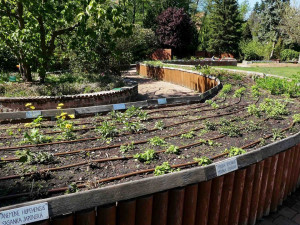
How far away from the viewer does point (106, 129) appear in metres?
4.79

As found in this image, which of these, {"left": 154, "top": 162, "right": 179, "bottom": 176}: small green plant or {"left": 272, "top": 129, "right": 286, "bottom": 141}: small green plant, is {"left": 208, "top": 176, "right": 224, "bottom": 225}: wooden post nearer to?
{"left": 154, "top": 162, "right": 179, "bottom": 176}: small green plant

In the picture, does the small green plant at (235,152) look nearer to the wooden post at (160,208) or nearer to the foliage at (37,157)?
the wooden post at (160,208)

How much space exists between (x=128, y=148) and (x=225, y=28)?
Result: 36977mm

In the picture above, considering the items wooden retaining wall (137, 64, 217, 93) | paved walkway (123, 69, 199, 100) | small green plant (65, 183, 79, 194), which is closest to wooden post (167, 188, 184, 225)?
small green plant (65, 183, 79, 194)

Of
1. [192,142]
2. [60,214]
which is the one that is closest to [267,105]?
[192,142]

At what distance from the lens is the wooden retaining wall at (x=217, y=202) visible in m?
A: 2.46

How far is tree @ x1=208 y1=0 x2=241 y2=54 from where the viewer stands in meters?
36.6

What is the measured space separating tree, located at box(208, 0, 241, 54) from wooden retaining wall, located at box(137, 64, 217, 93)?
19.4 metres

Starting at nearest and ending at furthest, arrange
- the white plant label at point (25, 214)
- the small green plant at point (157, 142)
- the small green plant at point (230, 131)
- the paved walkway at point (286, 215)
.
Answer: the white plant label at point (25, 214) → the paved walkway at point (286, 215) → the small green plant at point (157, 142) → the small green plant at point (230, 131)

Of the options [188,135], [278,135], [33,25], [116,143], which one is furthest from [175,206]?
[33,25]

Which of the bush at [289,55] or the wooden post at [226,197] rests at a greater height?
the bush at [289,55]

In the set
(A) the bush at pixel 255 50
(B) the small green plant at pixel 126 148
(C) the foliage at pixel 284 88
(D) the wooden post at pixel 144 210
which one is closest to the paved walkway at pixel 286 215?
(D) the wooden post at pixel 144 210

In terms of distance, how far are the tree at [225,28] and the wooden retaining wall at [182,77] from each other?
19400mm

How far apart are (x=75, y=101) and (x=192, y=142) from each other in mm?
5401
